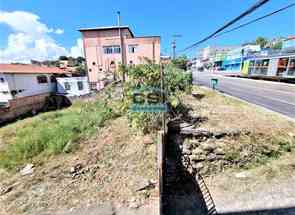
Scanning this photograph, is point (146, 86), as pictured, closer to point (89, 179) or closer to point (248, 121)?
point (89, 179)

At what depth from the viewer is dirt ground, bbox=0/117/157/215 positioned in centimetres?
345

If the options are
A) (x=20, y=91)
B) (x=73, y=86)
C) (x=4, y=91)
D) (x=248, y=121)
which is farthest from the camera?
(x=73, y=86)

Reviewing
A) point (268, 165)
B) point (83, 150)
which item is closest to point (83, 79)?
point (83, 150)

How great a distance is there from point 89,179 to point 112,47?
2290 centimetres

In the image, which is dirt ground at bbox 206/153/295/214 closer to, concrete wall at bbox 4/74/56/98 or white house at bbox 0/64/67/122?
white house at bbox 0/64/67/122

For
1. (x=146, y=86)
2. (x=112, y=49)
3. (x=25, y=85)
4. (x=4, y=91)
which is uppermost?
(x=112, y=49)

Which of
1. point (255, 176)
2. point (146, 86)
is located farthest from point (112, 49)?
point (255, 176)

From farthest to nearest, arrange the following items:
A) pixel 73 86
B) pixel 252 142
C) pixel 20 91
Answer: pixel 73 86
pixel 20 91
pixel 252 142

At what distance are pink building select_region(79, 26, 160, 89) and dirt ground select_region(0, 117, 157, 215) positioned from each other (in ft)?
65.3

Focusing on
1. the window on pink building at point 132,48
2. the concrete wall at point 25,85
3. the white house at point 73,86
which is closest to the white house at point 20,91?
the concrete wall at point 25,85

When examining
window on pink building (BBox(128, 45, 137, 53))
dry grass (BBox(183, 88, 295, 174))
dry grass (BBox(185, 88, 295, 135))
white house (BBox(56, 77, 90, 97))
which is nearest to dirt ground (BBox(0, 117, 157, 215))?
dry grass (BBox(183, 88, 295, 174))

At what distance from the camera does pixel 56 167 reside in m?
4.41

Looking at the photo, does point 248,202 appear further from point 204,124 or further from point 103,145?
point 103,145

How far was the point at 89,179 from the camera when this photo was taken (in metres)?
3.94
